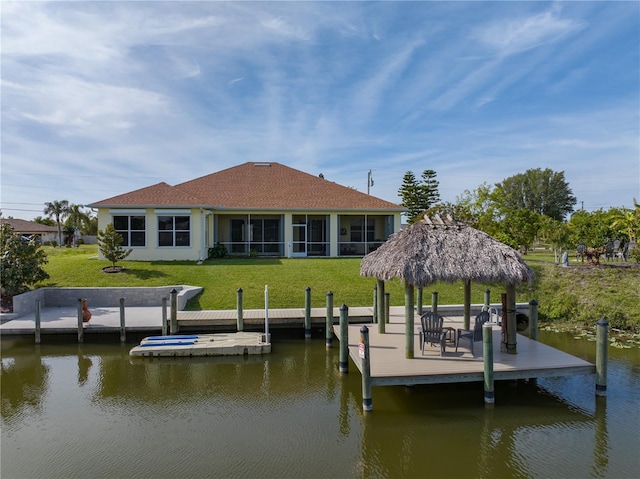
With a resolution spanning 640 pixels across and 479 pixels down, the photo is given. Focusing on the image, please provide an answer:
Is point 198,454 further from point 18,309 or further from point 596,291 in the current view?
point 596,291

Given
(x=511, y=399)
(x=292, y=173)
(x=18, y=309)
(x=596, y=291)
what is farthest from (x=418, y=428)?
(x=292, y=173)

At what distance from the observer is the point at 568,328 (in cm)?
1555

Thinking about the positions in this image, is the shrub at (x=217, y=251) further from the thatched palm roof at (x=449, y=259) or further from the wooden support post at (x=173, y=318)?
the thatched palm roof at (x=449, y=259)

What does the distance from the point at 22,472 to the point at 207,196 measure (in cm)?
2139

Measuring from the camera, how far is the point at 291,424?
8.26m

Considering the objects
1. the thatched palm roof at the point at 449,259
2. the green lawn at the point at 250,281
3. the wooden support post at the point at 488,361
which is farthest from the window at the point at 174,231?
the wooden support post at the point at 488,361

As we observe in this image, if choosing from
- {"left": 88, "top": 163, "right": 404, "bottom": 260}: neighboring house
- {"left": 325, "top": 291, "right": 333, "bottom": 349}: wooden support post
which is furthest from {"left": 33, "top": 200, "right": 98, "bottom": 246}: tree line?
{"left": 325, "top": 291, "right": 333, "bottom": 349}: wooden support post

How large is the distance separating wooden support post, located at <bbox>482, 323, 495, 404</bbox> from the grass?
811cm

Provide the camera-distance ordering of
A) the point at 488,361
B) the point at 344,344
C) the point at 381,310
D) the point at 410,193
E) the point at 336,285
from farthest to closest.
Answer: the point at 410,193 < the point at 336,285 < the point at 381,310 < the point at 344,344 < the point at 488,361

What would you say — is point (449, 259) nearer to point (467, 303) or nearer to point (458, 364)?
point (458, 364)

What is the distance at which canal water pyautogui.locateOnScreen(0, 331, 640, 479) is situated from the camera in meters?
6.86

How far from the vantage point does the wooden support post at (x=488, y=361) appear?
340 inches

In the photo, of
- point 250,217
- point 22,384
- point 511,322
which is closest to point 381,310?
point 511,322

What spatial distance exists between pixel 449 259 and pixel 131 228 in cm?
1814
